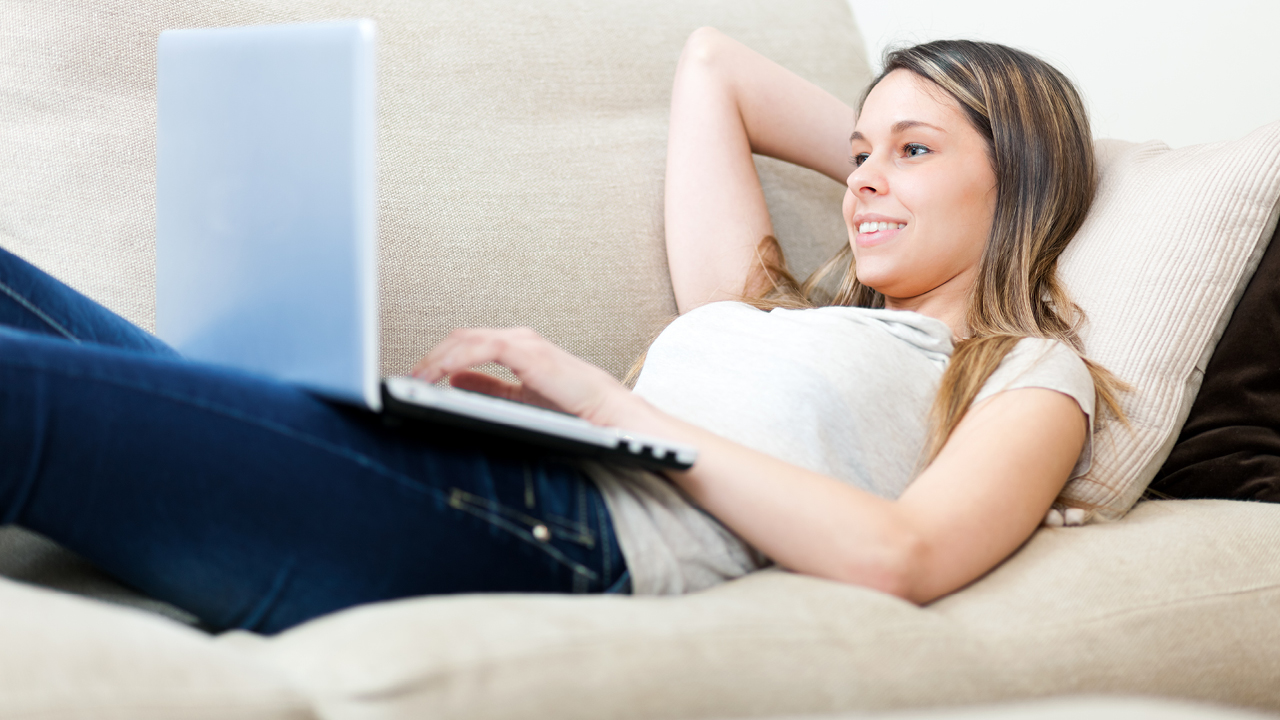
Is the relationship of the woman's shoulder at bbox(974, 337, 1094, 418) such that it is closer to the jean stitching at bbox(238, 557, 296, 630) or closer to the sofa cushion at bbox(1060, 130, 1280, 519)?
the sofa cushion at bbox(1060, 130, 1280, 519)

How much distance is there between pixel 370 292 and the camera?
0.66m

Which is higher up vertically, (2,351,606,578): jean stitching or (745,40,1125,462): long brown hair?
(745,40,1125,462): long brown hair

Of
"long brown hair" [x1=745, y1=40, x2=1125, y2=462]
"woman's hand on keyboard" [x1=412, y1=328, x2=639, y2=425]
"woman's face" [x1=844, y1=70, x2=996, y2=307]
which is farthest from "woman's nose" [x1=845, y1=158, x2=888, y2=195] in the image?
"woman's hand on keyboard" [x1=412, y1=328, x2=639, y2=425]

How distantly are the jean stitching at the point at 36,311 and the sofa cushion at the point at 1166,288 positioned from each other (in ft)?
3.61

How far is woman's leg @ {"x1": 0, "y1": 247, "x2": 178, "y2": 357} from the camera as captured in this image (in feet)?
2.98

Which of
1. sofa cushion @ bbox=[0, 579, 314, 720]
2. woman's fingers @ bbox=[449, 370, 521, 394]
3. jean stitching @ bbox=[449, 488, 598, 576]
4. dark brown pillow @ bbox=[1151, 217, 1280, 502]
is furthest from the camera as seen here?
dark brown pillow @ bbox=[1151, 217, 1280, 502]

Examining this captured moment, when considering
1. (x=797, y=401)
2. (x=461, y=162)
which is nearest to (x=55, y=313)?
(x=461, y=162)

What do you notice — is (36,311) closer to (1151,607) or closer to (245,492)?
(245,492)

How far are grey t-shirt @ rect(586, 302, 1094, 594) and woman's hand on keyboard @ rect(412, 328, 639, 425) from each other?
6 centimetres

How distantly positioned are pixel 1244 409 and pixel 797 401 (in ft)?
1.94

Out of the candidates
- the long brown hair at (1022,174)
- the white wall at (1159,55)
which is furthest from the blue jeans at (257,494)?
the white wall at (1159,55)

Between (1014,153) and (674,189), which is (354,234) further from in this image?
(1014,153)

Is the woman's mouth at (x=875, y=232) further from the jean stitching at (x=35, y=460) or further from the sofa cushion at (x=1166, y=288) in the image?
the jean stitching at (x=35, y=460)

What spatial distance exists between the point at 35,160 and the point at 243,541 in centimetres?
75
